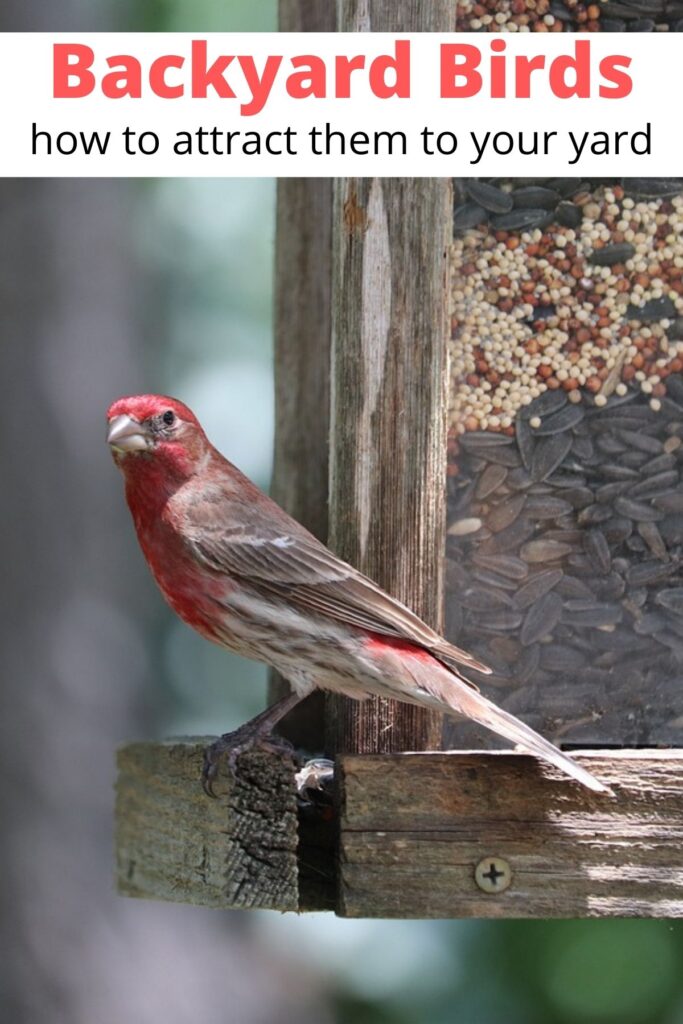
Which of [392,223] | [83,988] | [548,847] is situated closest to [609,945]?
A: [83,988]

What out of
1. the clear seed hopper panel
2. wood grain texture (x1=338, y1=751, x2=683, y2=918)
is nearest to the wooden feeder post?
wood grain texture (x1=338, y1=751, x2=683, y2=918)

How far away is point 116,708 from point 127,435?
3.09m

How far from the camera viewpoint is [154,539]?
14.5ft

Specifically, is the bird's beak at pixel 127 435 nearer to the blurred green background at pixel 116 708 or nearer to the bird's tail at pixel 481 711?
the bird's tail at pixel 481 711

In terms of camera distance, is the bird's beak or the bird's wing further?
the bird's beak

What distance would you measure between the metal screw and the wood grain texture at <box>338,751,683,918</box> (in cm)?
1

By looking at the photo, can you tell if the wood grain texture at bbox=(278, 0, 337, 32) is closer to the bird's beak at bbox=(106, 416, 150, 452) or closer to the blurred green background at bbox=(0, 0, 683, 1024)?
the bird's beak at bbox=(106, 416, 150, 452)

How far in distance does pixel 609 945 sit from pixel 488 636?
2.52 metres

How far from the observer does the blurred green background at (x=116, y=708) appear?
248 inches

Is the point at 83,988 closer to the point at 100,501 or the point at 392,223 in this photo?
the point at 100,501

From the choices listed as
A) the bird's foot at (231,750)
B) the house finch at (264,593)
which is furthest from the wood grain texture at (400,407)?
the bird's foot at (231,750)

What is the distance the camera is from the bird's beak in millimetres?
4398

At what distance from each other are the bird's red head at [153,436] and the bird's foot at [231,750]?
0.82 meters

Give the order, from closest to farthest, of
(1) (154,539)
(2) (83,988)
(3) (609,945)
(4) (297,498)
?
(1) (154,539) → (4) (297,498) → (3) (609,945) → (2) (83,988)
